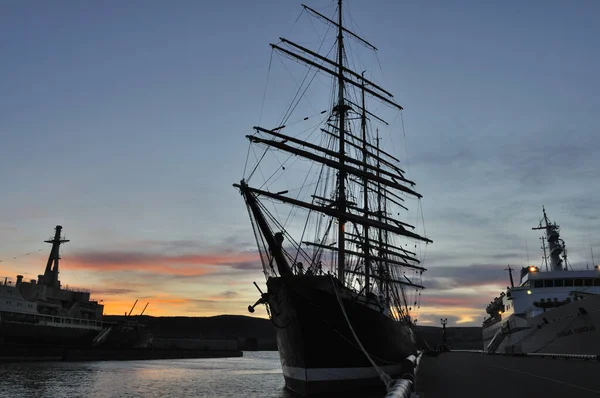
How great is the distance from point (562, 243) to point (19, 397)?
54.1 m

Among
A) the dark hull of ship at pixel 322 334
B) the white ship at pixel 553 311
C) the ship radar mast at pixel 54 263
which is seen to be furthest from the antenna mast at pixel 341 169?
the ship radar mast at pixel 54 263

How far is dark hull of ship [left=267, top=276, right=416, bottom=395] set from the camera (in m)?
21.6

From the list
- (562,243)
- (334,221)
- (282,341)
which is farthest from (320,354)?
(562,243)

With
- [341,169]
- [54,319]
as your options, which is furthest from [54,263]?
[341,169]

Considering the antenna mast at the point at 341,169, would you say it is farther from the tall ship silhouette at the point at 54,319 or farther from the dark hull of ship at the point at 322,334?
the tall ship silhouette at the point at 54,319

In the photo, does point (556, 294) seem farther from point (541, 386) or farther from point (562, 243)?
point (541, 386)

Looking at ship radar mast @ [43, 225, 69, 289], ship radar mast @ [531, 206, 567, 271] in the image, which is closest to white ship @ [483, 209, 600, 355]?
ship radar mast @ [531, 206, 567, 271]

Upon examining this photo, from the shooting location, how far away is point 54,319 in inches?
2820

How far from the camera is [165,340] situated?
123125 millimetres

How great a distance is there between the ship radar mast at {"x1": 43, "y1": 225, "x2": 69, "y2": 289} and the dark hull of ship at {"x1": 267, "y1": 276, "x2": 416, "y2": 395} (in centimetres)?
7053

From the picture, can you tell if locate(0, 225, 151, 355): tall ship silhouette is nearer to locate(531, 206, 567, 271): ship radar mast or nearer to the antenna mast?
the antenna mast

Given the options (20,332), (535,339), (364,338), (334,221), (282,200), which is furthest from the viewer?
(20,332)

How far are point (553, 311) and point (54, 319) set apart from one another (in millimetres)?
70410

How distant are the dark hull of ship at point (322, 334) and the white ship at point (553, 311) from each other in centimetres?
1664
